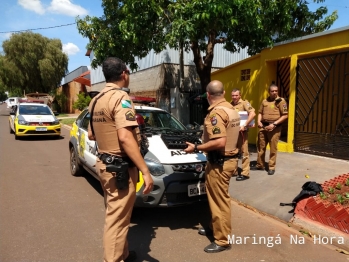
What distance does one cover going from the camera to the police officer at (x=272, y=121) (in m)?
5.85

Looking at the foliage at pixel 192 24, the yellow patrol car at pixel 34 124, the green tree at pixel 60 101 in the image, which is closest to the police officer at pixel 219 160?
the foliage at pixel 192 24

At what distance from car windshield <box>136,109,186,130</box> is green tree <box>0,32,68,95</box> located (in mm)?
29400

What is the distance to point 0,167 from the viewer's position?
22.7 feet

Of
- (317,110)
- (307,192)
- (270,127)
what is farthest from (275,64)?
(307,192)

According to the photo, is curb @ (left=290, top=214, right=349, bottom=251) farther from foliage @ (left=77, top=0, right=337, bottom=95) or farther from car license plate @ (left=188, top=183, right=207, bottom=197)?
foliage @ (left=77, top=0, right=337, bottom=95)

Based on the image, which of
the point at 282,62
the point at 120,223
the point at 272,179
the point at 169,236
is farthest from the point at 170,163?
the point at 282,62

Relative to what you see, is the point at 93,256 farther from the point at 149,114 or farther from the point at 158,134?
the point at 149,114

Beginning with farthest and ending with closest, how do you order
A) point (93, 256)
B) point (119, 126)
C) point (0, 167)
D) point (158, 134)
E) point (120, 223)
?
point (0, 167), point (158, 134), point (93, 256), point (120, 223), point (119, 126)

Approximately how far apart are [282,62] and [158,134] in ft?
18.7

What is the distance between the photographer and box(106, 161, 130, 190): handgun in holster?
7.89 feet

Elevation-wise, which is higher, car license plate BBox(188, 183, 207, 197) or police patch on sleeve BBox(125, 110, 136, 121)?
police patch on sleeve BBox(125, 110, 136, 121)

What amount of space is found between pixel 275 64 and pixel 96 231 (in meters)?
7.01

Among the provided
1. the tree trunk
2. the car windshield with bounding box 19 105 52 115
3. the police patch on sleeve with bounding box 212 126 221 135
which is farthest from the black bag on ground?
the car windshield with bounding box 19 105 52 115

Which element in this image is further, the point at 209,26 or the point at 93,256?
the point at 209,26
